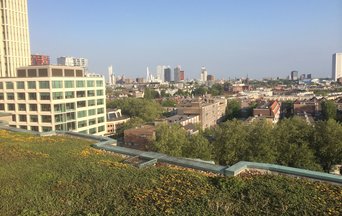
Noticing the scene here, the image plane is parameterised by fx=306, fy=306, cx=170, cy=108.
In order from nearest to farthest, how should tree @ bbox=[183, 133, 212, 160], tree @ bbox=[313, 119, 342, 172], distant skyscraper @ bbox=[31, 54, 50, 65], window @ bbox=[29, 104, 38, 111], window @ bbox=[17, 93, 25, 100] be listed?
tree @ bbox=[183, 133, 212, 160] → tree @ bbox=[313, 119, 342, 172] → window @ bbox=[29, 104, 38, 111] → window @ bbox=[17, 93, 25, 100] → distant skyscraper @ bbox=[31, 54, 50, 65]

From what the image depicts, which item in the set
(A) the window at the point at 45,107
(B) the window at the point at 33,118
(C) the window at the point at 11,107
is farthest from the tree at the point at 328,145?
(C) the window at the point at 11,107

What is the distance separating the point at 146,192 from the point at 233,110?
285 feet

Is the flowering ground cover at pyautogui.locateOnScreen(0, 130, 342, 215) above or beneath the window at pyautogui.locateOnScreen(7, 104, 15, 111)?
above

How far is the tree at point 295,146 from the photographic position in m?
25.4

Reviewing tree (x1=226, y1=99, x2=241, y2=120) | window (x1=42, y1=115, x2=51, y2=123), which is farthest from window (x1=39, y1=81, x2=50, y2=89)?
tree (x1=226, y1=99, x2=241, y2=120)

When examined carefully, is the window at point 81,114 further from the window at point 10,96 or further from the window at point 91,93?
the window at point 10,96

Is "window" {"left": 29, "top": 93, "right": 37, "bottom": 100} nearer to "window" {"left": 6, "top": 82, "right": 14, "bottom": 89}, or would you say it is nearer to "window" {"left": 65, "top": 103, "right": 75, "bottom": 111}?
"window" {"left": 6, "top": 82, "right": 14, "bottom": 89}

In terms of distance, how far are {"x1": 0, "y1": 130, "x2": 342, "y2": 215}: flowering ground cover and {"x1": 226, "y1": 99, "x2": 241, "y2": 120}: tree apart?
8165 centimetres

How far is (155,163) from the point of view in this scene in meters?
12.0

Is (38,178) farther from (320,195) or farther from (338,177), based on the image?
(338,177)

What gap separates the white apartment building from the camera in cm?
3966

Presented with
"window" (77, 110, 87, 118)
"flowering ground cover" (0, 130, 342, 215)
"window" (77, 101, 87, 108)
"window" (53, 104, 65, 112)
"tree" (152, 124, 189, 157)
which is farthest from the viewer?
"window" (77, 101, 87, 108)

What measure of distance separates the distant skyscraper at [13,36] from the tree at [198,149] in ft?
120

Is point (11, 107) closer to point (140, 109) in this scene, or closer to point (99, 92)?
point (99, 92)
